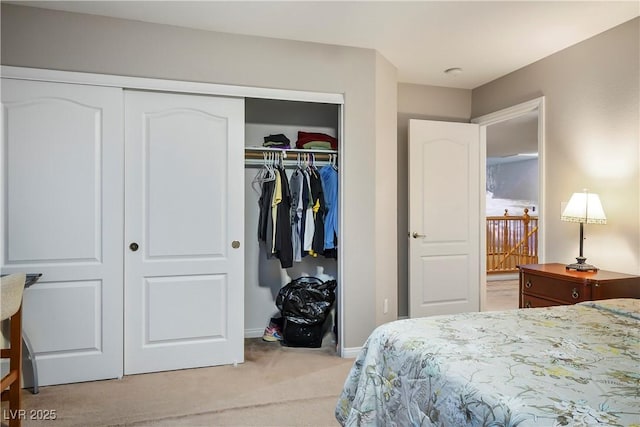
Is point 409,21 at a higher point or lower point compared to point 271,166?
higher

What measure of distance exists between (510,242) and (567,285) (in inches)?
197

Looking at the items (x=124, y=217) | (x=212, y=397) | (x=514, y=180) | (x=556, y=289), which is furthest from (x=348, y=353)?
(x=514, y=180)

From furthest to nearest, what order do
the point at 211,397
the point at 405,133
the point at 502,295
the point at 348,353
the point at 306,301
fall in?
1. the point at 502,295
2. the point at 405,133
3. the point at 306,301
4. the point at 348,353
5. the point at 211,397

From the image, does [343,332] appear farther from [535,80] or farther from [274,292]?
[535,80]

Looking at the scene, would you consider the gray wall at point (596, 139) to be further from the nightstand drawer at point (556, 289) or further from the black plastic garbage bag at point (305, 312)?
the black plastic garbage bag at point (305, 312)

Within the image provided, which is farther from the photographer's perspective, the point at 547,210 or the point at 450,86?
the point at 450,86

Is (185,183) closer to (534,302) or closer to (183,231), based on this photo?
(183,231)

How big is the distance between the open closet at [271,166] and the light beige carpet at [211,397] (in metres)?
0.77

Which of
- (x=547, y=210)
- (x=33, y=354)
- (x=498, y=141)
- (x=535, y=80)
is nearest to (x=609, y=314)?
(x=547, y=210)

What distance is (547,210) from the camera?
135 inches

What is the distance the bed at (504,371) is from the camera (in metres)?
1.03

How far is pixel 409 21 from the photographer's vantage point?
2.84 meters

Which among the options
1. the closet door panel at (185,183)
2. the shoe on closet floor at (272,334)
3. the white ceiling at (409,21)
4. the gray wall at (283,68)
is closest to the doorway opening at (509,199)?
the white ceiling at (409,21)

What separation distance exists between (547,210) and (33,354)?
3.83 meters
